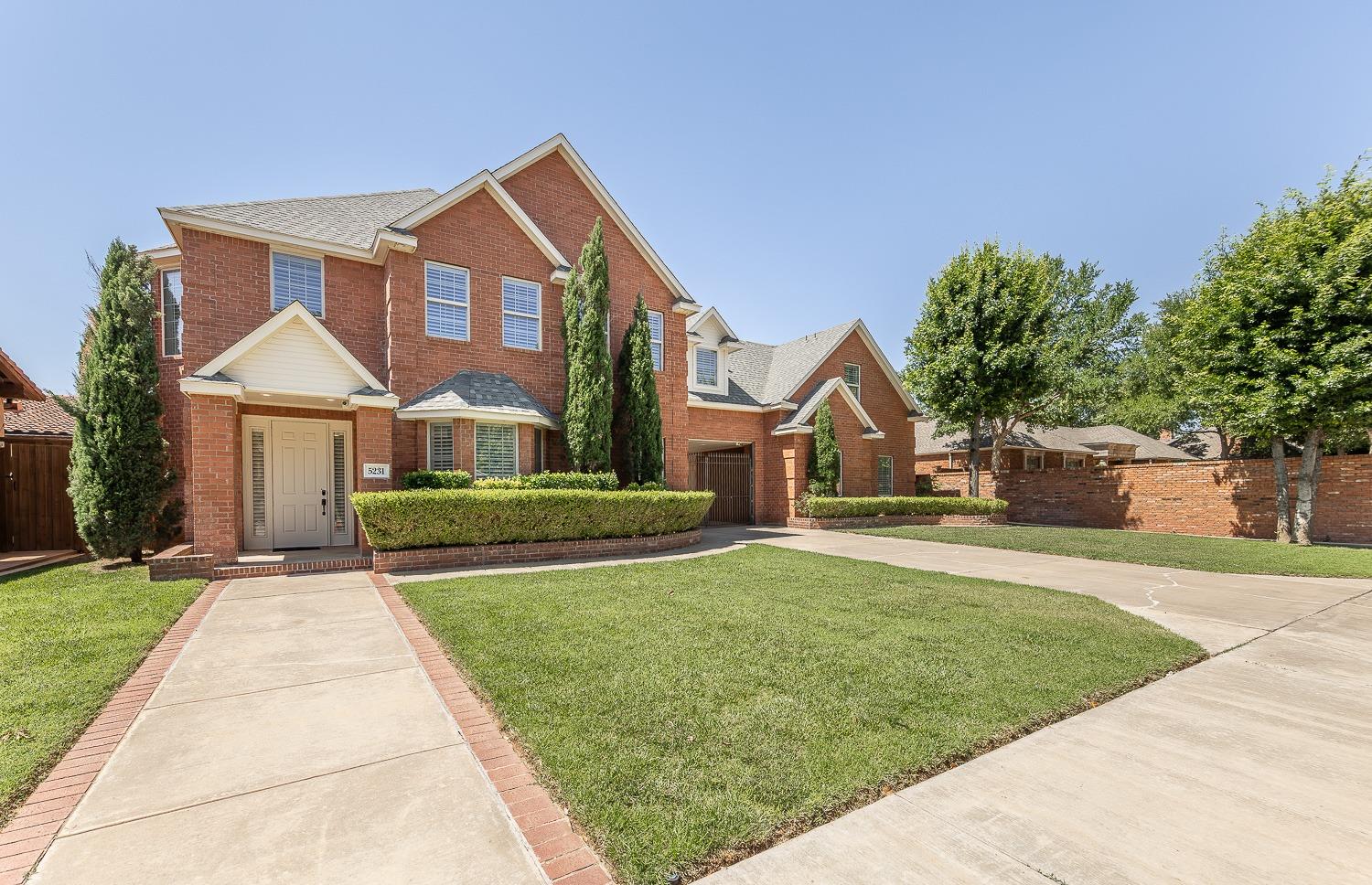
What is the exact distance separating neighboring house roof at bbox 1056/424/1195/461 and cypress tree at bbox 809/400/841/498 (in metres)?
22.5

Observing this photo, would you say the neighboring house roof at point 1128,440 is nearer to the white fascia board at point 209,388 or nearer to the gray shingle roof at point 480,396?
the gray shingle roof at point 480,396

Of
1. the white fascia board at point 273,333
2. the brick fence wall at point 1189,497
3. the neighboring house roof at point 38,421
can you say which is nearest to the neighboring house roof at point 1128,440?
the brick fence wall at point 1189,497

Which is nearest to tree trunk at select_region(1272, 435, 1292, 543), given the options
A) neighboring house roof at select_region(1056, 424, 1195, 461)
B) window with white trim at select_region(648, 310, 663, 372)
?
window with white trim at select_region(648, 310, 663, 372)

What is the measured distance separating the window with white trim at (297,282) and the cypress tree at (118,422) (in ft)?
6.83

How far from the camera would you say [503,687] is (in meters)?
4.08

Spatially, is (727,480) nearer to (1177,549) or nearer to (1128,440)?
(1177,549)

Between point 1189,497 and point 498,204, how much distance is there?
2277 centimetres

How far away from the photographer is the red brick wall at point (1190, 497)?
14.8 meters

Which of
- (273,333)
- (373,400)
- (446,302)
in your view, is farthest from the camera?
(446,302)

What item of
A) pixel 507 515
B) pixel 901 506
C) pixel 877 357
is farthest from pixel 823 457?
pixel 507 515

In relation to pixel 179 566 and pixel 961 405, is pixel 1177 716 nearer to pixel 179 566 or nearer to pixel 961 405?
pixel 179 566

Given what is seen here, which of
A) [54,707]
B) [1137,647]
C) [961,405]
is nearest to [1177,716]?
[1137,647]

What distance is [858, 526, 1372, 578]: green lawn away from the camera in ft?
33.8

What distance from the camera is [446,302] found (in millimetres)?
12797
